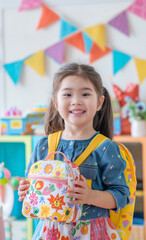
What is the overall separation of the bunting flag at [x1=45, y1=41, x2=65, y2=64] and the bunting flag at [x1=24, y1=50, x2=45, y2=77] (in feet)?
0.24

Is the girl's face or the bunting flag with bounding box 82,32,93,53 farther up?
the bunting flag with bounding box 82,32,93,53

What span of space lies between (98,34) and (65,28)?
250 millimetres

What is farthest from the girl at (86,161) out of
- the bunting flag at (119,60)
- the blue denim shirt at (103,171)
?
the bunting flag at (119,60)

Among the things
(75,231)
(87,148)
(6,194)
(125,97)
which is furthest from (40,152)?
(125,97)

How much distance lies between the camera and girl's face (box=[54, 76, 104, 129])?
1.04 meters

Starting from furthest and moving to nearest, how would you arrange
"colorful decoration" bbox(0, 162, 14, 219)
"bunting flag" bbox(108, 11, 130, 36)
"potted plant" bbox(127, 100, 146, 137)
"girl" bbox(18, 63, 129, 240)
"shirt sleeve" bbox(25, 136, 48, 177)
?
"bunting flag" bbox(108, 11, 130, 36) < "potted plant" bbox(127, 100, 146, 137) < "colorful decoration" bbox(0, 162, 14, 219) < "shirt sleeve" bbox(25, 136, 48, 177) < "girl" bbox(18, 63, 129, 240)

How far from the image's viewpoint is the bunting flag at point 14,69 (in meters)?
2.46

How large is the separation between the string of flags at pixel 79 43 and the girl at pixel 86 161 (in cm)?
122

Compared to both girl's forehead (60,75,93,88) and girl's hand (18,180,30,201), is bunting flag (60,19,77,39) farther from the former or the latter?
girl's hand (18,180,30,201)

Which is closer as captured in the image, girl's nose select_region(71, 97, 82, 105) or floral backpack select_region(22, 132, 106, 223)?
floral backpack select_region(22, 132, 106, 223)

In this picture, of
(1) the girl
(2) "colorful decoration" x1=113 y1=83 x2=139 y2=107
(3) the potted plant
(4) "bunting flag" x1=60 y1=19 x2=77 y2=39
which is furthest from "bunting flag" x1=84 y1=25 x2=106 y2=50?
(1) the girl

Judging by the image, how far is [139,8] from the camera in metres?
2.27

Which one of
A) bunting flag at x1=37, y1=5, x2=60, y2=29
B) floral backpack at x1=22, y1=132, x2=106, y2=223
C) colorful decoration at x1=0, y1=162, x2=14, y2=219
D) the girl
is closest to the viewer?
floral backpack at x1=22, y1=132, x2=106, y2=223

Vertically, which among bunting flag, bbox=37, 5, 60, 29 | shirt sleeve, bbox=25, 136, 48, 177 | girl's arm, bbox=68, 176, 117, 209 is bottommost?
girl's arm, bbox=68, 176, 117, 209
